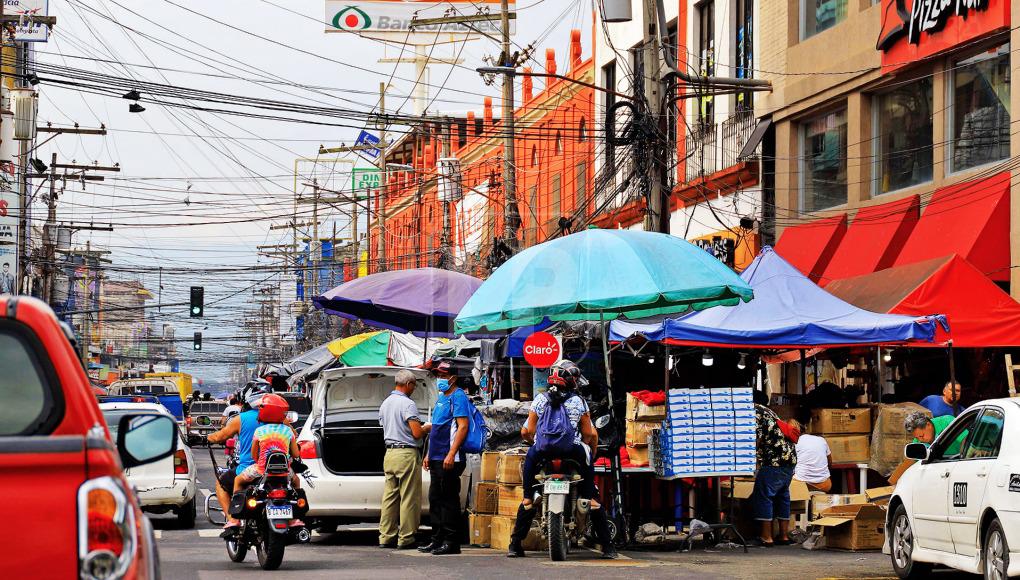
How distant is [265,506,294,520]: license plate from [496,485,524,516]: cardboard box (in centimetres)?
297

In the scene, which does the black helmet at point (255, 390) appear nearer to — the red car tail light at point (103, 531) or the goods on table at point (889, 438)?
the goods on table at point (889, 438)

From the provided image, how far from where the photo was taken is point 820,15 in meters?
28.6

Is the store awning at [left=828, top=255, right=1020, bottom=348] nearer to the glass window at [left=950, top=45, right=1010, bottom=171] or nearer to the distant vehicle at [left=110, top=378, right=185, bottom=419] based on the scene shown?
the glass window at [left=950, top=45, right=1010, bottom=171]

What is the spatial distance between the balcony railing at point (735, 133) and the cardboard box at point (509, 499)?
1758cm

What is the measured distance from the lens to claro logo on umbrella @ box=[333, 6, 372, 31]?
7481 cm

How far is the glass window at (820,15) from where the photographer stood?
90.6ft

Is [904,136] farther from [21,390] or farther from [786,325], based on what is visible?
[21,390]

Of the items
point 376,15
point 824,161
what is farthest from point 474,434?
point 376,15

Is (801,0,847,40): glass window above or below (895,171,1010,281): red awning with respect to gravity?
above

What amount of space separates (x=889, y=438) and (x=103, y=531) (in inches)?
581

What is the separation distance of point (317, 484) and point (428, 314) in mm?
7541

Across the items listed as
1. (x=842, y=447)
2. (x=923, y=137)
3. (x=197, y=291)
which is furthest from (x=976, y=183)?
(x=197, y=291)

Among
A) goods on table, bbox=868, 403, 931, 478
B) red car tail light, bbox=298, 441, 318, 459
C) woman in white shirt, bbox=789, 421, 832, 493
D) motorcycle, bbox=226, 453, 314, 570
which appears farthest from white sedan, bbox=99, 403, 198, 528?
goods on table, bbox=868, 403, 931, 478

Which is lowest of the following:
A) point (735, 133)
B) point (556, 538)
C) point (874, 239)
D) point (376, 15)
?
point (556, 538)
